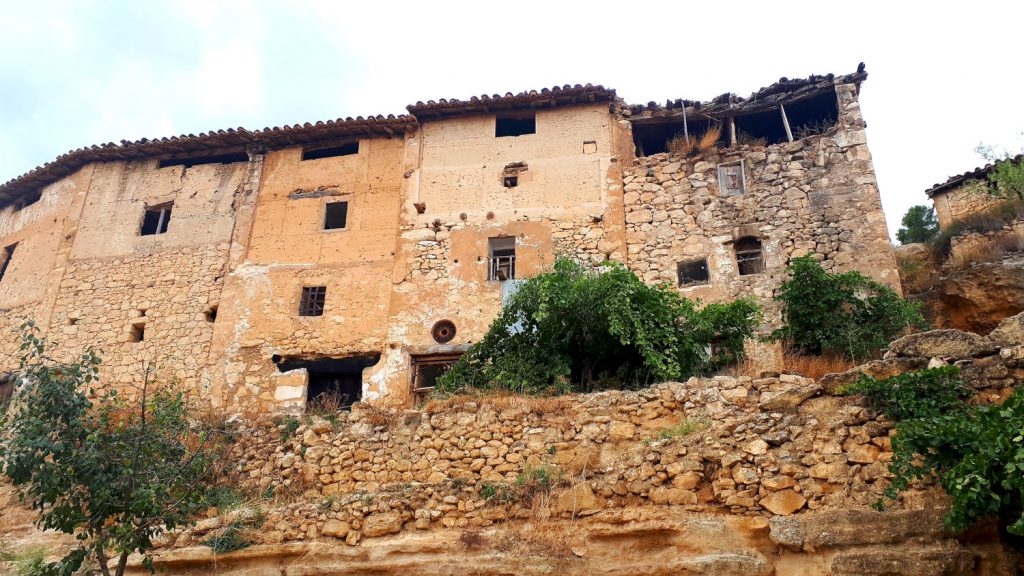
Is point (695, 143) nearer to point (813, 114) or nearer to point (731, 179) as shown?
point (731, 179)

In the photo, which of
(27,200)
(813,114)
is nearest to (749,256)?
(813,114)

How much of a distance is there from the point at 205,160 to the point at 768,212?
14962 millimetres

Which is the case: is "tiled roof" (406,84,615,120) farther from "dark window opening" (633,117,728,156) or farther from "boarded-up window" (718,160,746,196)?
"boarded-up window" (718,160,746,196)

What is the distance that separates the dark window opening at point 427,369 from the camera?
51.7 feet

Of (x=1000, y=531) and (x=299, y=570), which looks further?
(x=299, y=570)

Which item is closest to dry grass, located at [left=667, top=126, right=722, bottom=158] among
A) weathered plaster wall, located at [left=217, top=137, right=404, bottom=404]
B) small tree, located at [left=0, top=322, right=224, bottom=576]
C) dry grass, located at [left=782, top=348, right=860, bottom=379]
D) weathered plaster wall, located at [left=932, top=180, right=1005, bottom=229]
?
weathered plaster wall, located at [left=932, top=180, right=1005, bottom=229]

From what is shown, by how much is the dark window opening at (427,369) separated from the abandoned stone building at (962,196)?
41.1 ft

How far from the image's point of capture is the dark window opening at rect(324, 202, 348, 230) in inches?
723

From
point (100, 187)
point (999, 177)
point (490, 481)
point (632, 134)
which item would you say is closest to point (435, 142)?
point (632, 134)

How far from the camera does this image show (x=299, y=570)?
8594 millimetres

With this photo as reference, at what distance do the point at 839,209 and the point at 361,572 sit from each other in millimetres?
12666

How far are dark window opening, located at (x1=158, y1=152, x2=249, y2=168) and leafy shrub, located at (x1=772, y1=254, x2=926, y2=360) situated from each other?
14.5 m

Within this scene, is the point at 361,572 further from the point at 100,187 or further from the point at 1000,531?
the point at 100,187

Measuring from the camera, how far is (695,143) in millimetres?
Result: 17516
